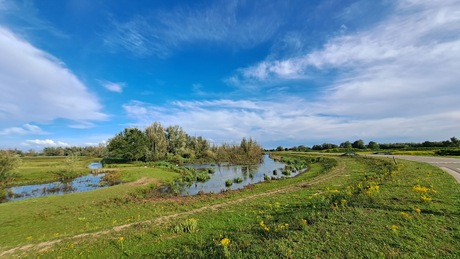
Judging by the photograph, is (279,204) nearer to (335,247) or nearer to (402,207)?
(402,207)

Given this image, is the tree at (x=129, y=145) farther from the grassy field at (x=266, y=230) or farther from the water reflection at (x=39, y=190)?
the grassy field at (x=266, y=230)

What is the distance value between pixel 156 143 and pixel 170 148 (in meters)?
9.68

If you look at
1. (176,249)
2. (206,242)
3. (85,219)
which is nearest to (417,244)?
(206,242)

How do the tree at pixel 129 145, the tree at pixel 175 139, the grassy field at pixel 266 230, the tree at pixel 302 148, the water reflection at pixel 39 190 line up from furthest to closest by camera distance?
the tree at pixel 302 148
the tree at pixel 175 139
the tree at pixel 129 145
the water reflection at pixel 39 190
the grassy field at pixel 266 230

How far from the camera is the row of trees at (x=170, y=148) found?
68.9 m

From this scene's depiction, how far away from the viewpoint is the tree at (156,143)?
75.2 metres

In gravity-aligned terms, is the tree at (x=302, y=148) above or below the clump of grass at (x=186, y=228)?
above

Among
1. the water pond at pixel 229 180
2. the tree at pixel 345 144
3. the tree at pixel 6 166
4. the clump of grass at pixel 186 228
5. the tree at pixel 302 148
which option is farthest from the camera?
the tree at pixel 302 148

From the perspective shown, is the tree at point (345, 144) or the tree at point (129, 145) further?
the tree at point (345, 144)

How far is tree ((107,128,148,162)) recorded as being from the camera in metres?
66.8

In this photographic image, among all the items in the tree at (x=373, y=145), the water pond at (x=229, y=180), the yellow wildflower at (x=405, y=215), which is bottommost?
the water pond at (x=229, y=180)

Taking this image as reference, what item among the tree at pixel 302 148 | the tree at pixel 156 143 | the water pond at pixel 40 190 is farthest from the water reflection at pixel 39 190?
A: the tree at pixel 302 148

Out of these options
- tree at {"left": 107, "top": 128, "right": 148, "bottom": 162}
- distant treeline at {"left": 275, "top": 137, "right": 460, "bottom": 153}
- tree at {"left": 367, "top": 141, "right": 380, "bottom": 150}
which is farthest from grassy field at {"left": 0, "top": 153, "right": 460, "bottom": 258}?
tree at {"left": 367, "top": 141, "right": 380, "bottom": 150}

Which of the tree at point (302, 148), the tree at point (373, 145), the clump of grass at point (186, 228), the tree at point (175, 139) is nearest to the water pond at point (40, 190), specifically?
the clump of grass at point (186, 228)
